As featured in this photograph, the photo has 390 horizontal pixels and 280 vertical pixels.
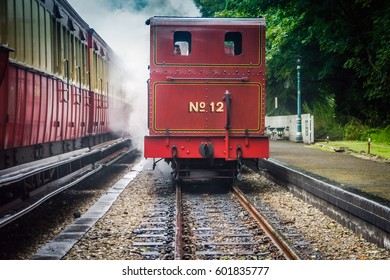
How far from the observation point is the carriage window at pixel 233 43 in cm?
1187

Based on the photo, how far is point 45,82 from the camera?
34.4 feet

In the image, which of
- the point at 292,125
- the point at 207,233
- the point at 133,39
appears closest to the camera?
the point at 207,233

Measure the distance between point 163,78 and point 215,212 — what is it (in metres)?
3.15

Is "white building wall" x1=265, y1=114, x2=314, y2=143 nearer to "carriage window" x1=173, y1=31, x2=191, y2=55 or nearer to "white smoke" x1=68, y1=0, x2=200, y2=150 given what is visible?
"white smoke" x1=68, y1=0, x2=200, y2=150

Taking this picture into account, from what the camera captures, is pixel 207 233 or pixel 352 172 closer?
pixel 207 233

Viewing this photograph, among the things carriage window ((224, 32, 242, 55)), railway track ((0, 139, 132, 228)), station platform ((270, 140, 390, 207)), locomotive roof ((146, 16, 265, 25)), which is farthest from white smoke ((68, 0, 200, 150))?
locomotive roof ((146, 16, 265, 25))

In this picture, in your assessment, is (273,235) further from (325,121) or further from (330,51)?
(325,121)

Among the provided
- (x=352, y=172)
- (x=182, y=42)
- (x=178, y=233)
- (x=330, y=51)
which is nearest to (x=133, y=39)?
(x=330, y=51)

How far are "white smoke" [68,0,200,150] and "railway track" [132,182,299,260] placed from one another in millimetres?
11894

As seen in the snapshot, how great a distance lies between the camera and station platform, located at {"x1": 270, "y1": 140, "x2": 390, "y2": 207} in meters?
9.35

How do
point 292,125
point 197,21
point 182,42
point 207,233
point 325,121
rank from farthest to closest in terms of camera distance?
point 292,125
point 325,121
point 182,42
point 197,21
point 207,233

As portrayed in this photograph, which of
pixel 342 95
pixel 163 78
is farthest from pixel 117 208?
pixel 342 95

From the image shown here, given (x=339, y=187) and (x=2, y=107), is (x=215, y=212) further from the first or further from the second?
(x=2, y=107)

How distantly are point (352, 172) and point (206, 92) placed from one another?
12.3 ft
